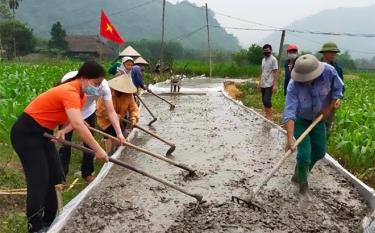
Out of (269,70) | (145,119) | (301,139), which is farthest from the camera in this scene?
(145,119)

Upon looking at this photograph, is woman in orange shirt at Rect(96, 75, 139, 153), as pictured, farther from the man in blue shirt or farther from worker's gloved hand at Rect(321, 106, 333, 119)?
worker's gloved hand at Rect(321, 106, 333, 119)

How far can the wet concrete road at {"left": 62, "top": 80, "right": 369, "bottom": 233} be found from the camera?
4.52 meters

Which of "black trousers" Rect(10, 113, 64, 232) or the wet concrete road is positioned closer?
"black trousers" Rect(10, 113, 64, 232)

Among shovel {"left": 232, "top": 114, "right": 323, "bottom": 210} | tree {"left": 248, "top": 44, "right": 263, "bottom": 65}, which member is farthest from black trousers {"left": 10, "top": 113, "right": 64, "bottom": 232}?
tree {"left": 248, "top": 44, "right": 263, "bottom": 65}

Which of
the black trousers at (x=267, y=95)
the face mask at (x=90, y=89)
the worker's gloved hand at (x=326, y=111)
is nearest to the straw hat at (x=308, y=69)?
the worker's gloved hand at (x=326, y=111)

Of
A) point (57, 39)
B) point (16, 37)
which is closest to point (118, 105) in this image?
point (16, 37)

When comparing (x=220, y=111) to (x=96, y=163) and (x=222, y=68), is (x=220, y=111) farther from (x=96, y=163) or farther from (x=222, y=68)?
(x=222, y=68)

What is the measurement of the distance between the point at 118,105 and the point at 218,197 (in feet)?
8.49

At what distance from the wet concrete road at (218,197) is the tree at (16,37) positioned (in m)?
47.8

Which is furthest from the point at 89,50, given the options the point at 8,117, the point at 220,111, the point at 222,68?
the point at 8,117

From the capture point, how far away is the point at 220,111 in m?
12.8

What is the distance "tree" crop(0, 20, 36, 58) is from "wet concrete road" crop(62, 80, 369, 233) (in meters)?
47.8

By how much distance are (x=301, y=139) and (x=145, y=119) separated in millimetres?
6333

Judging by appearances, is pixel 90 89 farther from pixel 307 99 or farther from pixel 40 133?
pixel 307 99
